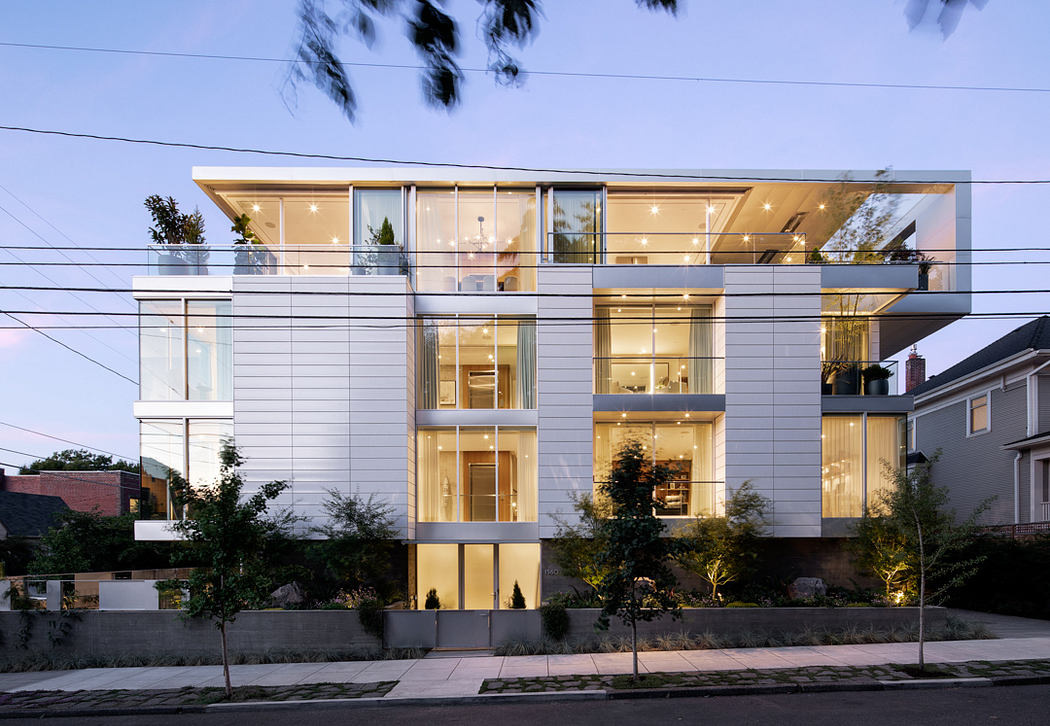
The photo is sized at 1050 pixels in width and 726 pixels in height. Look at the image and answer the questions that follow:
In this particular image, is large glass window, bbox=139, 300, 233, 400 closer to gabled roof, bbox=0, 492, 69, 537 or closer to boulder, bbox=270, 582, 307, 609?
boulder, bbox=270, 582, 307, 609

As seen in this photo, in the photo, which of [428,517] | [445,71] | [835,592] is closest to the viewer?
[445,71]

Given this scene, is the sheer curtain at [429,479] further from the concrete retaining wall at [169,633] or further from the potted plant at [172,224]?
the potted plant at [172,224]

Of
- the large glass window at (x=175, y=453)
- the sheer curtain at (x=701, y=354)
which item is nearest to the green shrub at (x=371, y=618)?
the large glass window at (x=175, y=453)

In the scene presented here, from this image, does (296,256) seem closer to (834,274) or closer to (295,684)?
(295,684)

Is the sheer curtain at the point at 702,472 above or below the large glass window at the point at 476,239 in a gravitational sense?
below

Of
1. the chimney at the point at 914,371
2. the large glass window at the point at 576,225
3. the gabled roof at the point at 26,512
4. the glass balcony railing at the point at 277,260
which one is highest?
the large glass window at the point at 576,225

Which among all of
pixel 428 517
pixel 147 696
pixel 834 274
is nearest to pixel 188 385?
pixel 428 517

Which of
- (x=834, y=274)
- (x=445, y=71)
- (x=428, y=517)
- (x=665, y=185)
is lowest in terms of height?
(x=428, y=517)

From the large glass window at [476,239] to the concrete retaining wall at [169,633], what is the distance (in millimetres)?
9247

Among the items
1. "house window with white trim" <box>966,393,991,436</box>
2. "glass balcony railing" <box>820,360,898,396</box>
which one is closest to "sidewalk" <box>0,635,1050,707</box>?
"glass balcony railing" <box>820,360,898,396</box>

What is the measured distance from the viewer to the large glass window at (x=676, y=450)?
19547mm

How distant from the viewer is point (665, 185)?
66.8ft

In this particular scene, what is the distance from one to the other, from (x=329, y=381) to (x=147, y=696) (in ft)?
26.9

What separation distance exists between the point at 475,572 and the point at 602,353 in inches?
276
